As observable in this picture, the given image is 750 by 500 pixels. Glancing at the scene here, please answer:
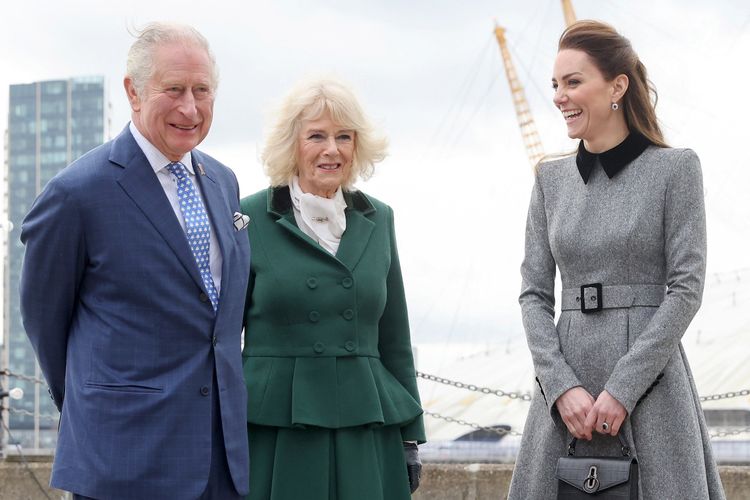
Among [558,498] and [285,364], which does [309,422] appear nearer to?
[285,364]

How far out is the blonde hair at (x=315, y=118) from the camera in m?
3.67

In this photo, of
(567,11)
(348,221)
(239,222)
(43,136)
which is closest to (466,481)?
(348,221)

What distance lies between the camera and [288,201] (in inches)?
146

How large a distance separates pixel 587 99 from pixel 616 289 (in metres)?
0.53

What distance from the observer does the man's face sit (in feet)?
9.30

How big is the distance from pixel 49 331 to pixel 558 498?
1380 millimetres

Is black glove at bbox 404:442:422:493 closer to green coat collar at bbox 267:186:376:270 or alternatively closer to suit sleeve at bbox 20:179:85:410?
green coat collar at bbox 267:186:376:270

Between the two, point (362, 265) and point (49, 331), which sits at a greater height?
point (362, 265)

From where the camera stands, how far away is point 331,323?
3.53 metres

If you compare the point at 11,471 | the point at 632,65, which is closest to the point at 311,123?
the point at 632,65

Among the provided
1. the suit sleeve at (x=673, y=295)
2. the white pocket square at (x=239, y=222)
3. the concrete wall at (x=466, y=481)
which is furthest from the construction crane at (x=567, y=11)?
the white pocket square at (x=239, y=222)

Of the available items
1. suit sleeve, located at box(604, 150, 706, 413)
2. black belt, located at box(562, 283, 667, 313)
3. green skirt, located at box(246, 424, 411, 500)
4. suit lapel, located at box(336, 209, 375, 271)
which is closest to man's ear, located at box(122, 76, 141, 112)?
suit lapel, located at box(336, 209, 375, 271)

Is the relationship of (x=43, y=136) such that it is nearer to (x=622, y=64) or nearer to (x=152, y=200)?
(x=622, y=64)

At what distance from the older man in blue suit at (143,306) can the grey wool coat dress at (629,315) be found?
0.90 m
